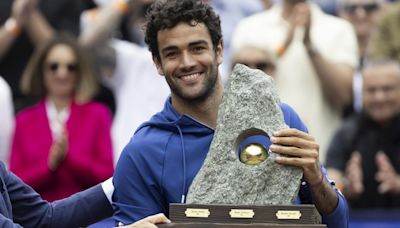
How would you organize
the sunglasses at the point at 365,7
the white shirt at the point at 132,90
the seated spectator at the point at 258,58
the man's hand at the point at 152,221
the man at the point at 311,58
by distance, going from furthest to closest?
the sunglasses at the point at 365,7
the white shirt at the point at 132,90
the man at the point at 311,58
the seated spectator at the point at 258,58
the man's hand at the point at 152,221

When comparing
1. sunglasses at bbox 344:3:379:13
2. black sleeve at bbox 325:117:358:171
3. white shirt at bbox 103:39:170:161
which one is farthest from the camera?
sunglasses at bbox 344:3:379:13

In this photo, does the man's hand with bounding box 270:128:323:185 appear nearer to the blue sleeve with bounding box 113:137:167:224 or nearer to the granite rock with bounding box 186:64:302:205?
the granite rock with bounding box 186:64:302:205

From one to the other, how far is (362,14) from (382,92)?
1399 mm

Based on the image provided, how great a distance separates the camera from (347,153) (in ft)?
31.6

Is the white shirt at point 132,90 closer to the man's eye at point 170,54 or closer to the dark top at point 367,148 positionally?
the dark top at point 367,148

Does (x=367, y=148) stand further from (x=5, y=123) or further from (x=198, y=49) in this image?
(x=198, y=49)

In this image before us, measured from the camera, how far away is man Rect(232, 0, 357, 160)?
993cm

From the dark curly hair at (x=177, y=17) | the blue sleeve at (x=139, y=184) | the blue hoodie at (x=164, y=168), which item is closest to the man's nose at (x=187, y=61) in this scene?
the dark curly hair at (x=177, y=17)

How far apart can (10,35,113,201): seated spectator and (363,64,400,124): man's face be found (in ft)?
6.52

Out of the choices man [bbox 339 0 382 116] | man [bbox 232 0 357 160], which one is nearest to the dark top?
man [bbox 232 0 357 160]

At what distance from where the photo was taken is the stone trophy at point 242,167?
527 cm

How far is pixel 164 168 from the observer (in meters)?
5.76

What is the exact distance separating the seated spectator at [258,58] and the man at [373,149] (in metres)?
0.72

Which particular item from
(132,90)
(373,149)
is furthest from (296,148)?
(132,90)
